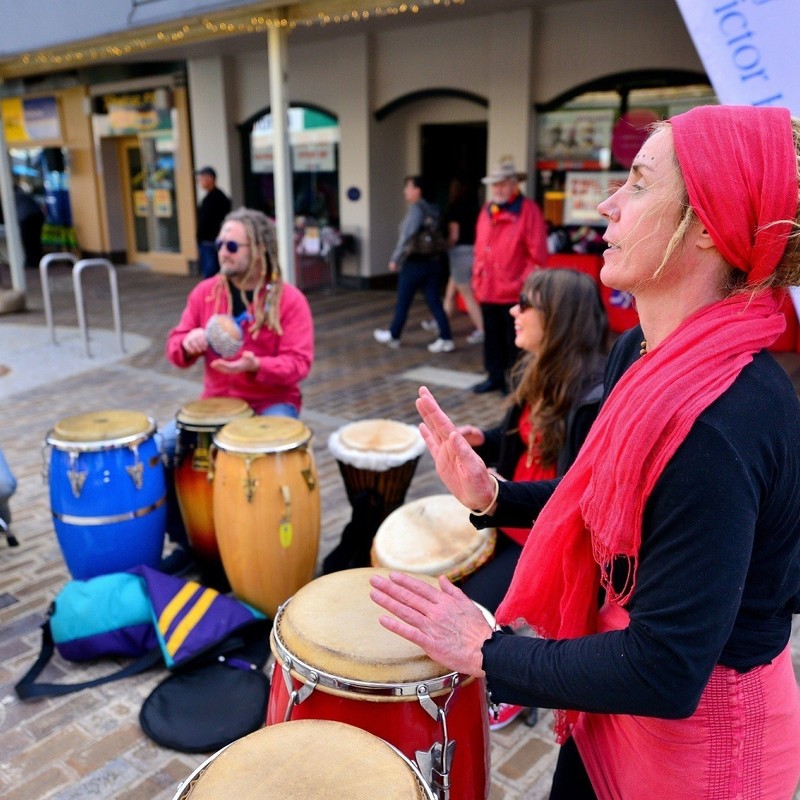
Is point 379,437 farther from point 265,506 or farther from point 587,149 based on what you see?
point 587,149

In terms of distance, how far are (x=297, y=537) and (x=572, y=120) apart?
8.06 meters

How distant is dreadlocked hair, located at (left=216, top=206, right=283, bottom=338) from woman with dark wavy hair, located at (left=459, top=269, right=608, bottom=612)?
1504mm

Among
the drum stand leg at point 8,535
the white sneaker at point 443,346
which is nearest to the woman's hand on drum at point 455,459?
the drum stand leg at point 8,535

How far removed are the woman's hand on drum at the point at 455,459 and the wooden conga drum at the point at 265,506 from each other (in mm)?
1466

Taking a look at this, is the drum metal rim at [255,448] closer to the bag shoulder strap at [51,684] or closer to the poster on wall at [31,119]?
the bag shoulder strap at [51,684]

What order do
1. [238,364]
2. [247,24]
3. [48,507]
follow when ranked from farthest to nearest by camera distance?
[247,24] < [48,507] < [238,364]

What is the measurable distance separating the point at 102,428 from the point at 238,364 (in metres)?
0.68

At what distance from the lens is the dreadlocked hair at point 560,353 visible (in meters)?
2.57

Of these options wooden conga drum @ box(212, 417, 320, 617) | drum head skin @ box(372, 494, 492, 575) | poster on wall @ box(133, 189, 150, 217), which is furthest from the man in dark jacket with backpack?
poster on wall @ box(133, 189, 150, 217)

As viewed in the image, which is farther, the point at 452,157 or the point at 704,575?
the point at 452,157

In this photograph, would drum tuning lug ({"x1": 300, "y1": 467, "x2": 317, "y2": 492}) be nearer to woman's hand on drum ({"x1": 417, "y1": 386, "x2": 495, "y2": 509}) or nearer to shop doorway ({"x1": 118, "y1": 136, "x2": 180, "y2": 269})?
woman's hand on drum ({"x1": 417, "y1": 386, "x2": 495, "y2": 509})

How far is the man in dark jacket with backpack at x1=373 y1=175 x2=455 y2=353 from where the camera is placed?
7.85m

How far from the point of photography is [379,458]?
3301 mm

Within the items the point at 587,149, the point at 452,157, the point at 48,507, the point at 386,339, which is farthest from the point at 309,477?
the point at 452,157
